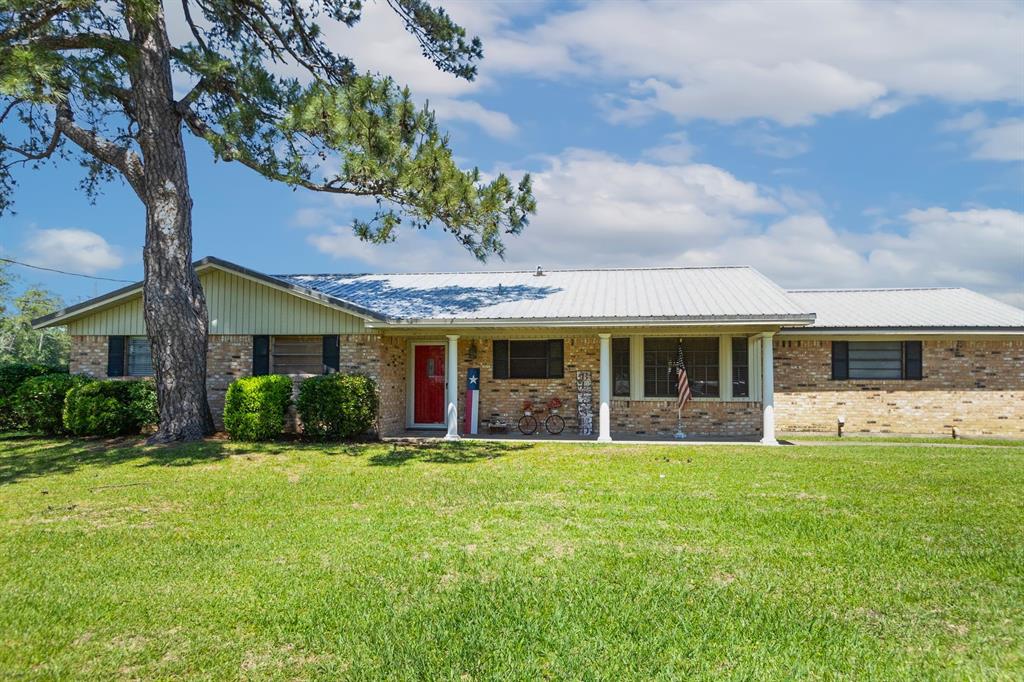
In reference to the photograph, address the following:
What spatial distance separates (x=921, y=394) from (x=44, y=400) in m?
18.6

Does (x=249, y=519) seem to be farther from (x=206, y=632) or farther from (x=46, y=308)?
(x=46, y=308)

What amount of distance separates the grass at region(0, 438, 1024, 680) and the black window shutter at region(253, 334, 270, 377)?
16.6 ft

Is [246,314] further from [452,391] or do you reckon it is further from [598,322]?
[598,322]

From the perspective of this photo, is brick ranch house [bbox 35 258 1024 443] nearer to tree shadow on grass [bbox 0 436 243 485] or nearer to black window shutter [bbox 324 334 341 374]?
black window shutter [bbox 324 334 341 374]

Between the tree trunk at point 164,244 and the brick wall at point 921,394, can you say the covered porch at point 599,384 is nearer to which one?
the brick wall at point 921,394

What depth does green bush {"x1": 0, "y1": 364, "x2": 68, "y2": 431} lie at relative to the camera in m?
15.2

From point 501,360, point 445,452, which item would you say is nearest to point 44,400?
point 445,452

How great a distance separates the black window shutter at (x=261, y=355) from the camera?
14820mm

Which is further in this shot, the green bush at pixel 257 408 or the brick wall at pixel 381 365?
the brick wall at pixel 381 365

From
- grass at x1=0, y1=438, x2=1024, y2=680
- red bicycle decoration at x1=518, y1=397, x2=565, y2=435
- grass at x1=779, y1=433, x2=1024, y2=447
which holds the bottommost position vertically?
grass at x1=779, y1=433, x2=1024, y2=447

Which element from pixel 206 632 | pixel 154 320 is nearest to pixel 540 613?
pixel 206 632

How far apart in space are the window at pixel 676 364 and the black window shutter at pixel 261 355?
8.09 meters

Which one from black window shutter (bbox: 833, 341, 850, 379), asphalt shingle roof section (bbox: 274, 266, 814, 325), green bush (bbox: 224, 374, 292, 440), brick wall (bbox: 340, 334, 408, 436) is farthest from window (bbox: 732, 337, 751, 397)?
green bush (bbox: 224, 374, 292, 440)

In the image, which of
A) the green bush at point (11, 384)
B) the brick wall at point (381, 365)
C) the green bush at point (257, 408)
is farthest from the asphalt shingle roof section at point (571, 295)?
the green bush at point (11, 384)
